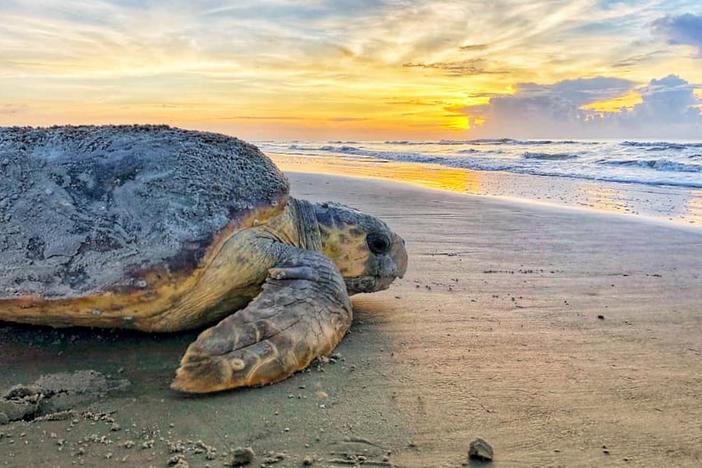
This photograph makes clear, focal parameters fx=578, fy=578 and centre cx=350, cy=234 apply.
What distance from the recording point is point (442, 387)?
8.64 feet

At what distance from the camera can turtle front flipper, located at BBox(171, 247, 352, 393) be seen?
2.47 meters

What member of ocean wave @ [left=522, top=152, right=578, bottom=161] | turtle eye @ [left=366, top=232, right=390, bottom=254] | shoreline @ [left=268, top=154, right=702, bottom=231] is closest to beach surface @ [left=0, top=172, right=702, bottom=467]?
turtle eye @ [left=366, top=232, right=390, bottom=254]

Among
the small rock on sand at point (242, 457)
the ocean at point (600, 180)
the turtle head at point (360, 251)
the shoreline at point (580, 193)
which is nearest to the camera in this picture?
the small rock on sand at point (242, 457)

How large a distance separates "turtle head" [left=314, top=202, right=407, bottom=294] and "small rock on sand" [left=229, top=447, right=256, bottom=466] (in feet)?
6.95

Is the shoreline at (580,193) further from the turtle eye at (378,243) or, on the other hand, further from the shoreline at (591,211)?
the turtle eye at (378,243)

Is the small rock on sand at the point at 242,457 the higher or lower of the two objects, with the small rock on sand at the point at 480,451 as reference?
lower

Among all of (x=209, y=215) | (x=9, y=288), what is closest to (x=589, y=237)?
(x=209, y=215)

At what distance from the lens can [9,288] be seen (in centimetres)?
291

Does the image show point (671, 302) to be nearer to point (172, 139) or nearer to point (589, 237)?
point (589, 237)

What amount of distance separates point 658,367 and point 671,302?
137 centimetres

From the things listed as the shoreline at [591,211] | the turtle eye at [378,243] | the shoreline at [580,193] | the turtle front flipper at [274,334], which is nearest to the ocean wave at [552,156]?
the shoreline at [580,193]

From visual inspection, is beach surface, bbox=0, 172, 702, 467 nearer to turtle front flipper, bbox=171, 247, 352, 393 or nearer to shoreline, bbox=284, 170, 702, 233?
turtle front flipper, bbox=171, 247, 352, 393

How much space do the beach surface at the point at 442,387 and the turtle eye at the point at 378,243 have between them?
0.35 metres

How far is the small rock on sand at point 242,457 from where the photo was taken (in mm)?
1978
